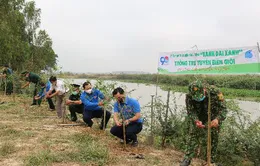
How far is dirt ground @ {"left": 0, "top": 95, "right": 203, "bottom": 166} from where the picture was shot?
3.89 m

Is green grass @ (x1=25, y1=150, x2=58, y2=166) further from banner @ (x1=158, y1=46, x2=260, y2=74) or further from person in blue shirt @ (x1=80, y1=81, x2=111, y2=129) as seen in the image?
banner @ (x1=158, y1=46, x2=260, y2=74)

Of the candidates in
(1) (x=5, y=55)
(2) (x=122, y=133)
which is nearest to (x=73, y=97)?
(2) (x=122, y=133)

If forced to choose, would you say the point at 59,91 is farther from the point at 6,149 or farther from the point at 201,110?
the point at 201,110

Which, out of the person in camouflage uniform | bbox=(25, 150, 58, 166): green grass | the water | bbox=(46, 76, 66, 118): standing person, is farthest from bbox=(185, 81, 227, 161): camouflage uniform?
bbox=(46, 76, 66, 118): standing person

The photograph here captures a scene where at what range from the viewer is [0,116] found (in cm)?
730

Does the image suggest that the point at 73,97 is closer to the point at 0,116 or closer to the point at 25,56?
the point at 0,116

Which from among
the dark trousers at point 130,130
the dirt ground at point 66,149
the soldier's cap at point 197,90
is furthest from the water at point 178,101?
the soldier's cap at point 197,90

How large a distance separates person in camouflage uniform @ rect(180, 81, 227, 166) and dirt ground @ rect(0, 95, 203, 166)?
1.58ft

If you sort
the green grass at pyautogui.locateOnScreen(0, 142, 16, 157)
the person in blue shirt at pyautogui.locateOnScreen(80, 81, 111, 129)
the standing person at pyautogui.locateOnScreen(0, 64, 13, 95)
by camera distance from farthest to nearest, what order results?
the standing person at pyautogui.locateOnScreen(0, 64, 13, 95)
the person in blue shirt at pyautogui.locateOnScreen(80, 81, 111, 129)
the green grass at pyautogui.locateOnScreen(0, 142, 16, 157)

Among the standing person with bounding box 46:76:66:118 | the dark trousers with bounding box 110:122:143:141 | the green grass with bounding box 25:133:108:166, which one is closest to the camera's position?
the green grass with bounding box 25:133:108:166

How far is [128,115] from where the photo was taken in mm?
4883

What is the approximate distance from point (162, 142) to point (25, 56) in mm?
19995

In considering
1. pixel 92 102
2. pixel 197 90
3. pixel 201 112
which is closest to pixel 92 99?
pixel 92 102

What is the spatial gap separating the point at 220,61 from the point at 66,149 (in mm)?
2857
